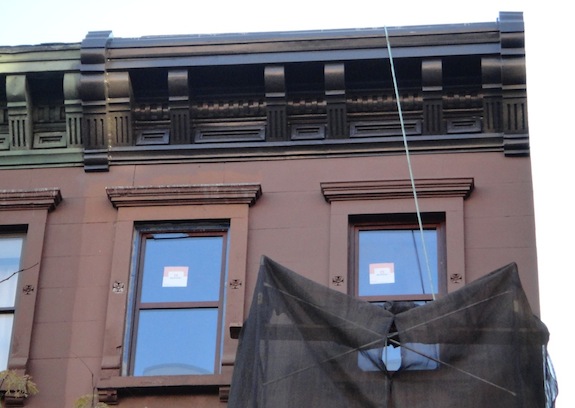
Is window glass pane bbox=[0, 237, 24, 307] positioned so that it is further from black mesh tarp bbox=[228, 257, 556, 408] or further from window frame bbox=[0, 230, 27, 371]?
black mesh tarp bbox=[228, 257, 556, 408]

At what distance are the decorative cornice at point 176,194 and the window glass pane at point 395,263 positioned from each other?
1399 mm

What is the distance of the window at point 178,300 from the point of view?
52.5ft

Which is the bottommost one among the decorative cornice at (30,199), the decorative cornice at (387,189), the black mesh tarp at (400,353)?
the black mesh tarp at (400,353)

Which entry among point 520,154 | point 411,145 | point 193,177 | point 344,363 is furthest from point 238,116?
point 344,363

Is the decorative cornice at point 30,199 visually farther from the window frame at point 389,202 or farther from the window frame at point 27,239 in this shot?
the window frame at point 389,202

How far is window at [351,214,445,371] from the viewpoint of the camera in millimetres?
16078

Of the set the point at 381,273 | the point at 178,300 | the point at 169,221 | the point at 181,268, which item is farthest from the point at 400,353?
the point at 169,221

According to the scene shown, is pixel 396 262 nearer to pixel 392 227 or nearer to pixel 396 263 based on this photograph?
pixel 396 263

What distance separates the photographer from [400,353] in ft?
45.6

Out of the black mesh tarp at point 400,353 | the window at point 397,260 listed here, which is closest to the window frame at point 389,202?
the window at point 397,260

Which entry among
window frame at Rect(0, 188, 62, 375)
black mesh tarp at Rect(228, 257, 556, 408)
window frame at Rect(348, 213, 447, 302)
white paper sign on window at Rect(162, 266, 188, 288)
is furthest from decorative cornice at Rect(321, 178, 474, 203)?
window frame at Rect(0, 188, 62, 375)

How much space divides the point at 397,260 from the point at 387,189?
2.69 feet

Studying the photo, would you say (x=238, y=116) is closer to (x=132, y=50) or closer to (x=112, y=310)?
(x=132, y=50)

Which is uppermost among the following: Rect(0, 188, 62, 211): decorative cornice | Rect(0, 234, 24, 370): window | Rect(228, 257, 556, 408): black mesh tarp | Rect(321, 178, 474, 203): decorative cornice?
Rect(321, 178, 474, 203): decorative cornice
